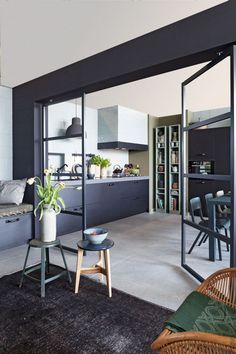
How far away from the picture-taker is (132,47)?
267 centimetres

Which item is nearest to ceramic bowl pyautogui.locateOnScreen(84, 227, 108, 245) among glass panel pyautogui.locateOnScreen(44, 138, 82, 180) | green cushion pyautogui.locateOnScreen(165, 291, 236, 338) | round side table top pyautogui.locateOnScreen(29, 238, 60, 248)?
round side table top pyautogui.locateOnScreen(29, 238, 60, 248)

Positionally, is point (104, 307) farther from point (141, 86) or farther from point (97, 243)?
point (141, 86)

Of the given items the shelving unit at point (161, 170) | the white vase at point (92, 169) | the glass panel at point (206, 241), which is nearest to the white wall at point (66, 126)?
the white vase at point (92, 169)

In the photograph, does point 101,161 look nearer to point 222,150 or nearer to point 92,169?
point 92,169

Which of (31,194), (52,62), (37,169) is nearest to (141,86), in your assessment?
(52,62)

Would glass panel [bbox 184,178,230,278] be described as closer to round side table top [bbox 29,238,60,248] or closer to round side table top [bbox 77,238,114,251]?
round side table top [bbox 77,238,114,251]

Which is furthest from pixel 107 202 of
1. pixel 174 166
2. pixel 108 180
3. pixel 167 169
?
pixel 174 166

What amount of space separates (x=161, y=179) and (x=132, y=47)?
4637 millimetres

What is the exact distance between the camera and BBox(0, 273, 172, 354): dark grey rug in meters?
1.68

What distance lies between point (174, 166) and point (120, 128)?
6.15 ft

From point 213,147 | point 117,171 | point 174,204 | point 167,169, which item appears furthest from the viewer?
point 167,169

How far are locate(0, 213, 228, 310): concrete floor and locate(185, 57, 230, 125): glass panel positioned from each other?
231 centimetres

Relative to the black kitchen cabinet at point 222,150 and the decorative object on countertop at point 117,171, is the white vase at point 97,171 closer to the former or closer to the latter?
the decorative object on countertop at point 117,171

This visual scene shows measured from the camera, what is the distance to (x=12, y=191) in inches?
149
